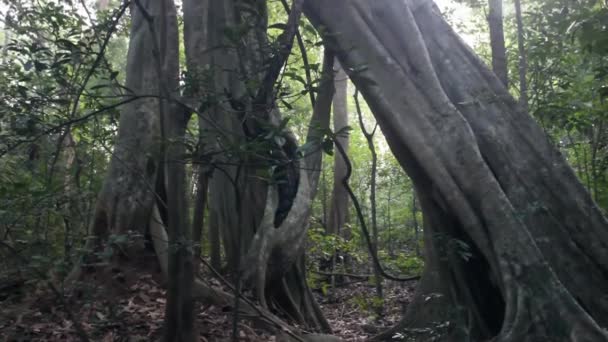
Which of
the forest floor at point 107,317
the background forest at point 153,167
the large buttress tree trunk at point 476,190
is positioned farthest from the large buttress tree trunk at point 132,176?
the large buttress tree trunk at point 476,190

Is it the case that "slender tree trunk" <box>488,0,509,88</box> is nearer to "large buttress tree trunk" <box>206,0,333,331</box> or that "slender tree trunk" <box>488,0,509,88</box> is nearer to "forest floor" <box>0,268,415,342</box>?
"large buttress tree trunk" <box>206,0,333,331</box>

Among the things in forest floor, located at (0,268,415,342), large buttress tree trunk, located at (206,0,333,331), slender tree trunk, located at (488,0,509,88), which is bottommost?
forest floor, located at (0,268,415,342)

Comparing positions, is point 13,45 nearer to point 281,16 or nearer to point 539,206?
point 539,206

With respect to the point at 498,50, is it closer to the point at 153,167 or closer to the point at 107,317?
the point at 153,167

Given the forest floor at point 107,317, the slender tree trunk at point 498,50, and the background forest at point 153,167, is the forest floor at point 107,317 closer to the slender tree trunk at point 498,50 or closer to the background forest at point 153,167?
the background forest at point 153,167

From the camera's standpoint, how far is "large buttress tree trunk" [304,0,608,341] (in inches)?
171

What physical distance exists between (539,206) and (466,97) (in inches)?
58.3

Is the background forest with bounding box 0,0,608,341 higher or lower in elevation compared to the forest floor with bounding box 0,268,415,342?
higher

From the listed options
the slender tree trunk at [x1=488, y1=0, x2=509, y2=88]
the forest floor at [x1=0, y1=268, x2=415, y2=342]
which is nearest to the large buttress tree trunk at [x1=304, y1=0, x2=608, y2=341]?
the slender tree trunk at [x1=488, y1=0, x2=509, y2=88]

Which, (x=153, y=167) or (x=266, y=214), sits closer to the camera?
(x=153, y=167)

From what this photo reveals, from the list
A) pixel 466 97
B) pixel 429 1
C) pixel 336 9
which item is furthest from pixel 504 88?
pixel 336 9

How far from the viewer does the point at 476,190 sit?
4.86 meters

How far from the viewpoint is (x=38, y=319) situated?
445 cm

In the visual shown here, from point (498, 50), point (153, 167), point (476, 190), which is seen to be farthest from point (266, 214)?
point (498, 50)
